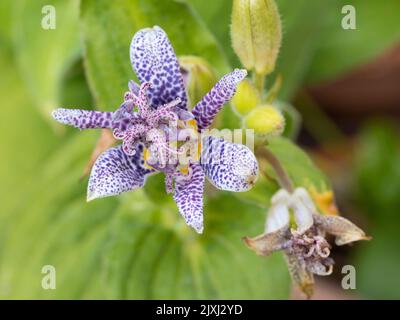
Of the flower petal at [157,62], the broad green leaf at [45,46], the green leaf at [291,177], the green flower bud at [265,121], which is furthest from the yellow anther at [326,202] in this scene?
the broad green leaf at [45,46]

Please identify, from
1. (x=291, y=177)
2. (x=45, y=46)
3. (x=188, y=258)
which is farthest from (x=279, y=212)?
(x=45, y=46)

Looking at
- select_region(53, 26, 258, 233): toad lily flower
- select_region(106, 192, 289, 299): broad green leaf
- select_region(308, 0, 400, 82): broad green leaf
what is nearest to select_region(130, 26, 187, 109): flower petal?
select_region(53, 26, 258, 233): toad lily flower

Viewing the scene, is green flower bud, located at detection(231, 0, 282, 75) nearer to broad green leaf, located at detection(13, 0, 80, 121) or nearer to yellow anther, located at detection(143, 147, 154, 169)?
yellow anther, located at detection(143, 147, 154, 169)

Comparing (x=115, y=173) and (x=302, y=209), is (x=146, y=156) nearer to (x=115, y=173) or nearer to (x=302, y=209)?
(x=115, y=173)

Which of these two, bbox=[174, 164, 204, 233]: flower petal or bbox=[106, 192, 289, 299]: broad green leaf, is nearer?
bbox=[174, 164, 204, 233]: flower petal

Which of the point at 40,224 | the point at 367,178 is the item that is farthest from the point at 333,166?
the point at 40,224

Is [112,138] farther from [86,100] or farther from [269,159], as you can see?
[86,100]
